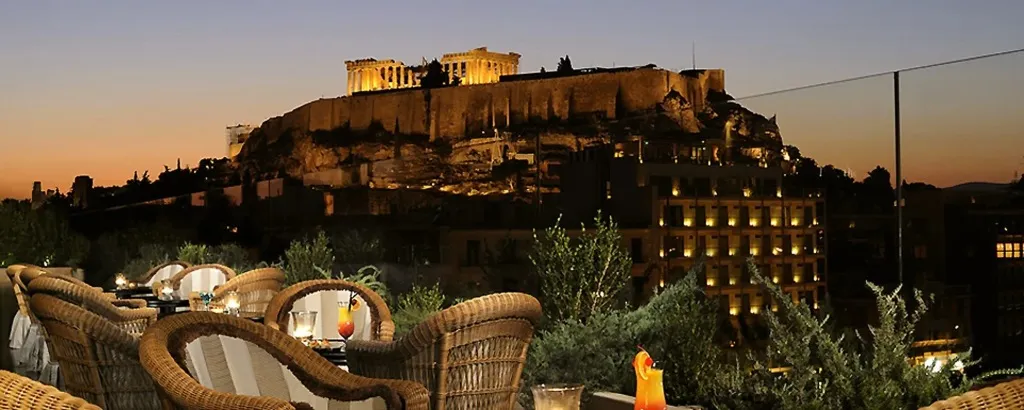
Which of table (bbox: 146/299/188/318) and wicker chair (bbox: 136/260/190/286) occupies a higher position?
wicker chair (bbox: 136/260/190/286)

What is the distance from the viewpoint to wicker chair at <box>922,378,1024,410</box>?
1638 mm

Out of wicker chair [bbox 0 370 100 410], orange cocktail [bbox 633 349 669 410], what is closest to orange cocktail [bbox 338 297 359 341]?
orange cocktail [bbox 633 349 669 410]

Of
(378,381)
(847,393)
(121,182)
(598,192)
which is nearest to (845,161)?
(847,393)

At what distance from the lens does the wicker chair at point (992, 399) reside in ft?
5.37

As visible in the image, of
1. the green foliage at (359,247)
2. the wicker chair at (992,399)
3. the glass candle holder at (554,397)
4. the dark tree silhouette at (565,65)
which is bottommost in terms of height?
the glass candle holder at (554,397)

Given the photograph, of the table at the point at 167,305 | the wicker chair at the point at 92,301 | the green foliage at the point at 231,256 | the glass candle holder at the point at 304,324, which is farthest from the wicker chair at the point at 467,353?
the green foliage at the point at 231,256

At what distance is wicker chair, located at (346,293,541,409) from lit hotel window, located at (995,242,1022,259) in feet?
5.10

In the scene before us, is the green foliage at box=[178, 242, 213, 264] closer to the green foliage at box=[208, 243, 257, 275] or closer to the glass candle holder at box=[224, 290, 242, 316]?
the green foliage at box=[208, 243, 257, 275]

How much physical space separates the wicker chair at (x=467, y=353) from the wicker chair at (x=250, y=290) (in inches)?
96.2

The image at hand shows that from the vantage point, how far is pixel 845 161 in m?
4.07

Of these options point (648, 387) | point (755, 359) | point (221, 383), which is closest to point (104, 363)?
point (221, 383)

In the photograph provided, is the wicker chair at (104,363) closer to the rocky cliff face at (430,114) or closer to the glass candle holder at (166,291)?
the glass candle holder at (166,291)

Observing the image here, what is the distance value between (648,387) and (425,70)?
216 feet

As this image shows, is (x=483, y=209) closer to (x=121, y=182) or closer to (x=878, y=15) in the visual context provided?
(x=878, y=15)
